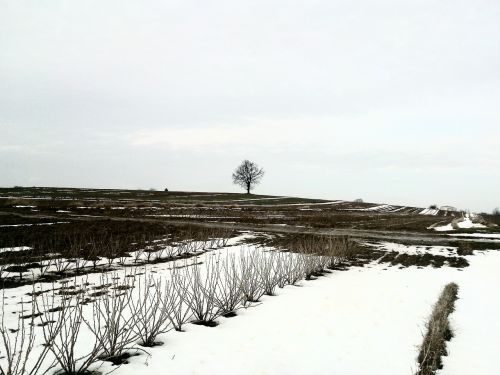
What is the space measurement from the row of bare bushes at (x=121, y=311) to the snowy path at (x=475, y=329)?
16.4 ft

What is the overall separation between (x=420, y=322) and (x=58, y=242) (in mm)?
15367

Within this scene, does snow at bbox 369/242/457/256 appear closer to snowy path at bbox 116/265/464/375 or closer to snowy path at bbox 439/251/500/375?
snowy path at bbox 439/251/500/375

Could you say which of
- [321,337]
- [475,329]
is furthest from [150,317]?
[475,329]

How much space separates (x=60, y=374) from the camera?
5.38m

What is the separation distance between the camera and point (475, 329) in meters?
8.53

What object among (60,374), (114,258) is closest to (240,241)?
(114,258)

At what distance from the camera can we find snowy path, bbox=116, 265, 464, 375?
239 inches

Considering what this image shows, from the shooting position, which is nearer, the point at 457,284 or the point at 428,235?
the point at 457,284

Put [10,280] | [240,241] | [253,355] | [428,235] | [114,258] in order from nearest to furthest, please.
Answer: [253,355], [10,280], [114,258], [240,241], [428,235]

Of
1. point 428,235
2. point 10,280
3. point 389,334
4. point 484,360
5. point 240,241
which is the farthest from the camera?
point 428,235

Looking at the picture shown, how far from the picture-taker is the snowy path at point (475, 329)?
6.63 metres

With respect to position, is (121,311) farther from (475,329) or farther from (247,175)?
(247,175)

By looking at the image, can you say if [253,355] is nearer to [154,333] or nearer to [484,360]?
[154,333]

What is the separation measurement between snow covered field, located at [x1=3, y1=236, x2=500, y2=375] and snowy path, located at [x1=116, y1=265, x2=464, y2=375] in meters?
0.02
